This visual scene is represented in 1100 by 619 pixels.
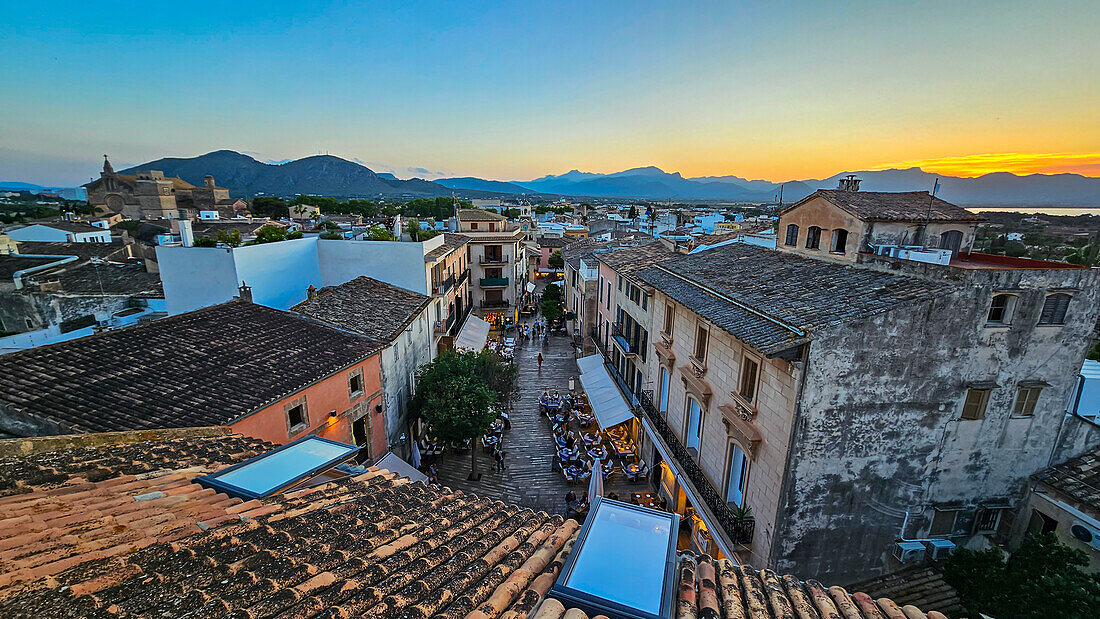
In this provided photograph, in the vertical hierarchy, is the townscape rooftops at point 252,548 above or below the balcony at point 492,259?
above

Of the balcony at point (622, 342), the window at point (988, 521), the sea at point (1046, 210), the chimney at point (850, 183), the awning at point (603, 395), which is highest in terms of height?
the chimney at point (850, 183)

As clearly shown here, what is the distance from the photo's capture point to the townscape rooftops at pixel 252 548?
3273 millimetres

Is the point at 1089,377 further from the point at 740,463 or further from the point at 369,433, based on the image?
the point at 369,433

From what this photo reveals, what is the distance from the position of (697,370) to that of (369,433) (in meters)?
11.7

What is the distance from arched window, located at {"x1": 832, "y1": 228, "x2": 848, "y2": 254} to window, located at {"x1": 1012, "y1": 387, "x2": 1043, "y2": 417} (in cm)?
510

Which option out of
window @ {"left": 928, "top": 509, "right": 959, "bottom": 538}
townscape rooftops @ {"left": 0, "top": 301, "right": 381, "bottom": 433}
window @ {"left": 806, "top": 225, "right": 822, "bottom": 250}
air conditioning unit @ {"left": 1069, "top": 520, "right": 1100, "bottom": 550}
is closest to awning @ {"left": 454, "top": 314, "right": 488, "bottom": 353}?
townscape rooftops @ {"left": 0, "top": 301, "right": 381, "bottom": 433}

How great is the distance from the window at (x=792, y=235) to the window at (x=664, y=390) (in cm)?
628

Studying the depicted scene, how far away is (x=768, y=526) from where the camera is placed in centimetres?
1059

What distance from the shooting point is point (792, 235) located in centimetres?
1568

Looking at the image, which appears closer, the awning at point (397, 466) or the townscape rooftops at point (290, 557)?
the townscape rooftops at point (290, 557)

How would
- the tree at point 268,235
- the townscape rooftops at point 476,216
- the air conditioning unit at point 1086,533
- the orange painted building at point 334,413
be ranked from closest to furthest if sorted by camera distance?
the air conditioning unit at point 1086,533 → the orange painted building at point 334,413 → the tree at point 268,235 → the townscape rooftops at point 476,216

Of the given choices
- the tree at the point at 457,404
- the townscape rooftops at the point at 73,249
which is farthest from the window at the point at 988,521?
the townscape rooftops at the point at 73,249

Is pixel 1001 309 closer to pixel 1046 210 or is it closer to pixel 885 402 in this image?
pixel 885 402

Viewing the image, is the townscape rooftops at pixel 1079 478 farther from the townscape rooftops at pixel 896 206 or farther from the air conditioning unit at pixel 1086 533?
the townscape rooftops at pixel 896 206
